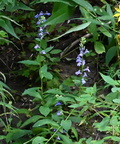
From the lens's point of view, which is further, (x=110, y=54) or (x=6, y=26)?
(x=110, y=54)

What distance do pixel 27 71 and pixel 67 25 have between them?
0.83 meters

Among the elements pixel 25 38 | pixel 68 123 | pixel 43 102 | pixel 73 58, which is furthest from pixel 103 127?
pixel 25 38

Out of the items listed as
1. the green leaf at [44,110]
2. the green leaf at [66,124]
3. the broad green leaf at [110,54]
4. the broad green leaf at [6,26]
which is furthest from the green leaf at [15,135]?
the broad green leaf at [110,54]

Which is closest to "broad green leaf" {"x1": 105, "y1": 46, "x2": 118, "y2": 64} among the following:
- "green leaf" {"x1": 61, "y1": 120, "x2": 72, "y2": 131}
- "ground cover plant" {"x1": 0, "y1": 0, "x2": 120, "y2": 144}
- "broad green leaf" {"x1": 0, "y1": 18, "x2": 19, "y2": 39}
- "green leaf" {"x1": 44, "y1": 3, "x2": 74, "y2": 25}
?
"ground cover plant" {"x1": 0, "y1": 0, "x2": 120, "y2": 144}

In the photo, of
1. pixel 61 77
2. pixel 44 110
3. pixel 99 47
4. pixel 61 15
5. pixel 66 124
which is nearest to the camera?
pixel 66 124

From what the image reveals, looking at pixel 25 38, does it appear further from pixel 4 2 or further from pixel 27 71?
pixel 4 2

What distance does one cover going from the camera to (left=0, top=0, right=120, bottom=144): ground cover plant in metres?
1.97

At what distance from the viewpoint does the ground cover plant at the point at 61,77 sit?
6.46 ft

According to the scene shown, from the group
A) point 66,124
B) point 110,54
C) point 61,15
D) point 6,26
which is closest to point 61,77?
point 110,54

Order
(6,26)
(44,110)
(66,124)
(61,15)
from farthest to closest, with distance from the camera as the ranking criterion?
(61,15) < (6,26) < (44,110) < (66,124)

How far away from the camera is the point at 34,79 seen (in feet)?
9.41

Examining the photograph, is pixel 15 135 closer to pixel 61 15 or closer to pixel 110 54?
pixel 61 15

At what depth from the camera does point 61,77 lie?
9.39 feet

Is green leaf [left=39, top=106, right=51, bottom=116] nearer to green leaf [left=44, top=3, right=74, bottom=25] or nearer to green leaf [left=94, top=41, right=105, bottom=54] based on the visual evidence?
green leaf [left=44, top=3, right=74, bottom=25]
